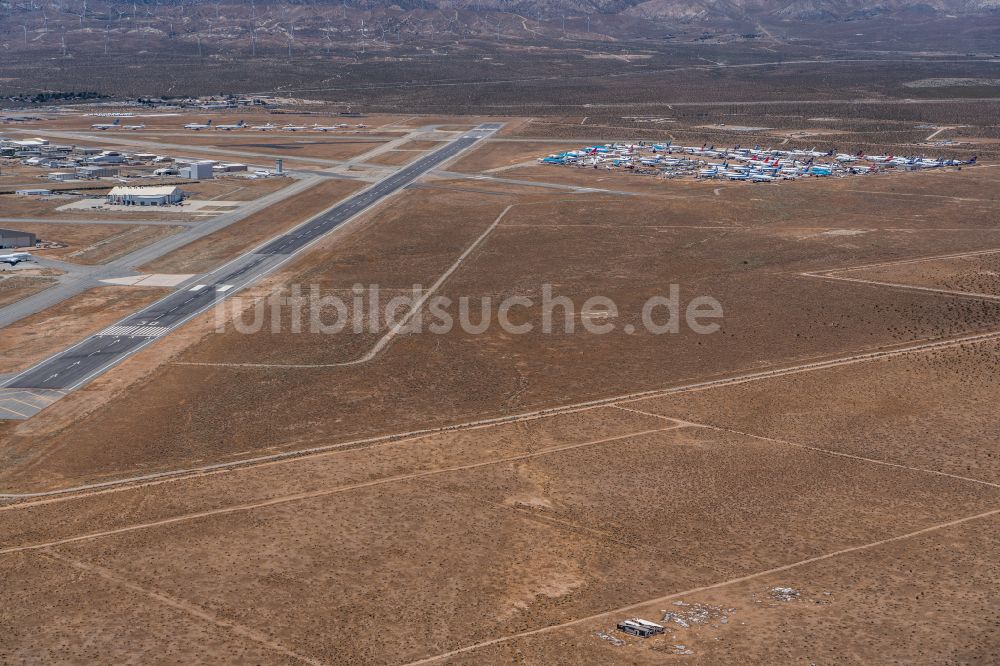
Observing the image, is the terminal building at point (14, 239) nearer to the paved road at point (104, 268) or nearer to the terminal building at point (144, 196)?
the paved road at point (104, 268)

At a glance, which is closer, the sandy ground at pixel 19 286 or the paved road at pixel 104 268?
the paved road at pixel 104 268

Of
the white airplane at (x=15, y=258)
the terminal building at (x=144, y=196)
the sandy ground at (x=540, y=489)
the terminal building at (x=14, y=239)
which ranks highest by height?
the terminal building at (x=144, y=196)

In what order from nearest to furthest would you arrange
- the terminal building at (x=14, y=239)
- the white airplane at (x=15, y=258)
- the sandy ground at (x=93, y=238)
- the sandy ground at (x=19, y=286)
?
the sandy ground at (x=19, y=286) → the white airplane at (x=15, y=258) → the sandy ground at (x=93, y=238) → the terminal building at (x=14, y=239)

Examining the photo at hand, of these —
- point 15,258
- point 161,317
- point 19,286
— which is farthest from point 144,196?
point 161,317

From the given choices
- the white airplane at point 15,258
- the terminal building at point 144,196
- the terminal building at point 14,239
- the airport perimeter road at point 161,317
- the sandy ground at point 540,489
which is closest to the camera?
the sandy ground at point 540,489

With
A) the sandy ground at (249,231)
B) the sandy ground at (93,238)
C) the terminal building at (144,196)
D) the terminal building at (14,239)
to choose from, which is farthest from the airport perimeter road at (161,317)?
the terminal building at (14,239)

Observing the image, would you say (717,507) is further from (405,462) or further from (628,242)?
(628,242)

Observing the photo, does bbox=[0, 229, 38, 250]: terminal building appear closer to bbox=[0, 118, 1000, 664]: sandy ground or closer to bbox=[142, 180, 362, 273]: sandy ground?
bbox=[142, 180, 362, 273]: sandy ground
